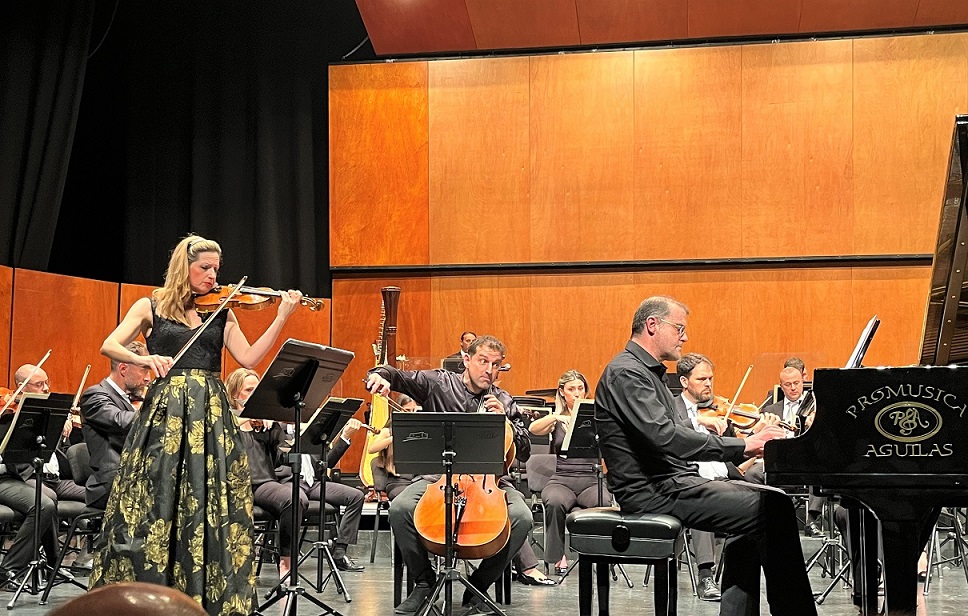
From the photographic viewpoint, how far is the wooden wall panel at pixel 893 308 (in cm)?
998

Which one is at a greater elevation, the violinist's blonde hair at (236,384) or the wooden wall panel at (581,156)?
the wooden wall panel at (581,156)

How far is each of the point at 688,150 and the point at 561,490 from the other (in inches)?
184

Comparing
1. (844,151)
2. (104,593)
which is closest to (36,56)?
(844,151)

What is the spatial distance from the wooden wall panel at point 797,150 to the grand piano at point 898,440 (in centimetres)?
699

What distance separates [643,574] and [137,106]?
7.67m

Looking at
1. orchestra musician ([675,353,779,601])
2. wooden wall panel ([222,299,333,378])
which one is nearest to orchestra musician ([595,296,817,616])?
orchestra musician ([675,353,779,601])

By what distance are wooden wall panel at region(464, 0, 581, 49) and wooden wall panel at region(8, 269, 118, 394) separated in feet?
14.5

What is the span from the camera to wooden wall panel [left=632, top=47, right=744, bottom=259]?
10.3 metres

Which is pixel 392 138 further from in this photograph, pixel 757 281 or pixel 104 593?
pixel 104 593

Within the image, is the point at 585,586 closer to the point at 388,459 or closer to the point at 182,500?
the point at 182,500


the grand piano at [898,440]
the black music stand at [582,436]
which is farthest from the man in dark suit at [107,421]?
the grand piano at [898,440]

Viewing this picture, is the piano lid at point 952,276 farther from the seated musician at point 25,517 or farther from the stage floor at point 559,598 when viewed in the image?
the seated musician at point 25,517

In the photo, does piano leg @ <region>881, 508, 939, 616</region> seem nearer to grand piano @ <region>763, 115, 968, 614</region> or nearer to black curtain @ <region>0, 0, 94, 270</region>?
grand piano @ <region>763, 115, 968, 614</region>

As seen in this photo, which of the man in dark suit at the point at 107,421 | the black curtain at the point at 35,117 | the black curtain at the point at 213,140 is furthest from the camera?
the black curtain at the point at 213,140
